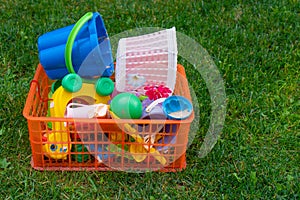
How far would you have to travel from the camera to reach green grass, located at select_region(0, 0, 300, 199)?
1.73 meters

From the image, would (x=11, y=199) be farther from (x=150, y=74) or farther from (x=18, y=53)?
(x=18, y=53)

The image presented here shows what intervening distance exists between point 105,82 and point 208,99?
580mm

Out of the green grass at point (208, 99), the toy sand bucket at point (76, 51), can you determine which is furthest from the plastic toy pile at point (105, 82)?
the green grass at point (208, 99)

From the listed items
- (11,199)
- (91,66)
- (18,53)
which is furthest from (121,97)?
(18,53)

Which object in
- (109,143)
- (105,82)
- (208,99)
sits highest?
(105,82)

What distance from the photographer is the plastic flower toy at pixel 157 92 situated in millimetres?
1853

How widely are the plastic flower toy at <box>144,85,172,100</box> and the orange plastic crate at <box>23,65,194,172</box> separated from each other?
0.23 ft

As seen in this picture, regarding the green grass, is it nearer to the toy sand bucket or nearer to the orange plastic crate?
the orange plastic crate

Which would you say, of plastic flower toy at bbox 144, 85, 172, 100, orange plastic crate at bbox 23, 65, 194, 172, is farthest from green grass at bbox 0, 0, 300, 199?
plastic flower toy at bbox 144, 85, 172, 100

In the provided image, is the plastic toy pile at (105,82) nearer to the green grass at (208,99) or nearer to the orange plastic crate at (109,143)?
the orange plastic crate at (109,143)

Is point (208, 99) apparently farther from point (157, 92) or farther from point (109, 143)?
point (109, 143)

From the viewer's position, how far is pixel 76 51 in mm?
1784

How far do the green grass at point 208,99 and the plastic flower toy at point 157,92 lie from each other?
241 millimetres

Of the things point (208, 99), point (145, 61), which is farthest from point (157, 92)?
point (208, 99)
